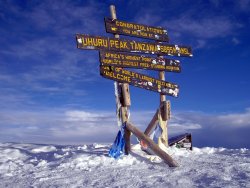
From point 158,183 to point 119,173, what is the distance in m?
1.38

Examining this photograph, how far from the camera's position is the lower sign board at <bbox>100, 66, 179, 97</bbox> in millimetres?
9977

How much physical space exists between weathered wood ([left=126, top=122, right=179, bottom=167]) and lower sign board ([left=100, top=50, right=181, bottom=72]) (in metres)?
1.87

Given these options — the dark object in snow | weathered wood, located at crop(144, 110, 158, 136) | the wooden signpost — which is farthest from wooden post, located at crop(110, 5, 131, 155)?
the dark object in snow

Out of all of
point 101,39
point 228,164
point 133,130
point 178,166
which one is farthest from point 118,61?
point 228,164

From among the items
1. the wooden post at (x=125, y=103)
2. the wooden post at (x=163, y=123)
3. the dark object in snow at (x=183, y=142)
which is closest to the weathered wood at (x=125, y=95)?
the wooden post at (x=125, y=103)

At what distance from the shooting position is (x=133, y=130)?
394 inches

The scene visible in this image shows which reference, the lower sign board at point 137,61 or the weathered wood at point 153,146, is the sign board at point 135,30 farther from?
the weathered wood at point 153,146

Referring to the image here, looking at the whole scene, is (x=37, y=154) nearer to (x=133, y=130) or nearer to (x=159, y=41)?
(x=133, y=130)

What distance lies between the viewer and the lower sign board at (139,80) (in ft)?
32.7

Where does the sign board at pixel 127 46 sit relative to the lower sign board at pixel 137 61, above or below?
above

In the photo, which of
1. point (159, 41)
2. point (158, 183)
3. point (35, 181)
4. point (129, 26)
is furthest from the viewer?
point (159, 41)

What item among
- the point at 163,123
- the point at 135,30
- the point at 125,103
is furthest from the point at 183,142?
the point at 135,30

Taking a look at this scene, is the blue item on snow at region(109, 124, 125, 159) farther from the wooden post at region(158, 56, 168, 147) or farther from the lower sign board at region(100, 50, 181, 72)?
the lower sign board at region(100, 50, 181, 72)

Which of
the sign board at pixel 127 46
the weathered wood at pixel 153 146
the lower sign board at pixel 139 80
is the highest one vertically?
the sign board at pixel 127 46
